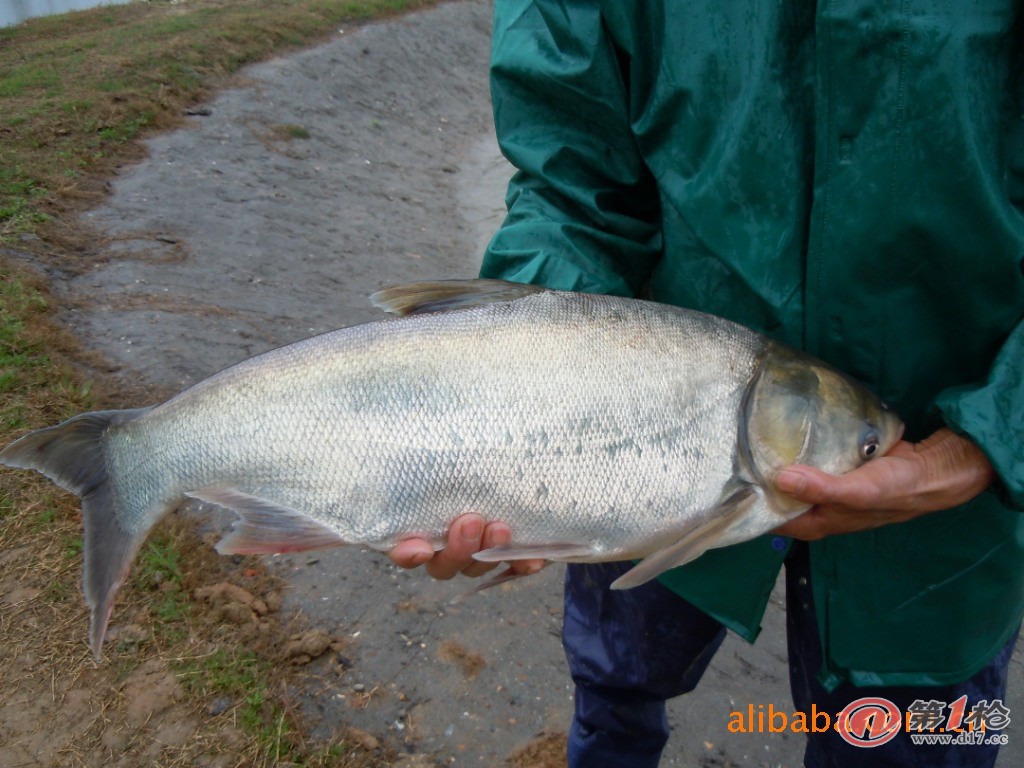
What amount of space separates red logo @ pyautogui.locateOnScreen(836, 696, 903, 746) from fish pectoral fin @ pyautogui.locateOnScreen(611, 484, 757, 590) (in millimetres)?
671

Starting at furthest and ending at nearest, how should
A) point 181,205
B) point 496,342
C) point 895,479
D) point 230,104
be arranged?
1. point 230,104
2. point 181,205
3. point 496,342
4. point 895,479

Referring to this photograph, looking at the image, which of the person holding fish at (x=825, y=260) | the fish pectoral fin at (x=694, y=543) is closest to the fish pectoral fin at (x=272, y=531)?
the person holding fish at (x=825, y=260)

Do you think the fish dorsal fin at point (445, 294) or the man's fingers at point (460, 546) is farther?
the fish dorsal fin at point (445, 294)

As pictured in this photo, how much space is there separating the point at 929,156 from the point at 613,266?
2.55 feet

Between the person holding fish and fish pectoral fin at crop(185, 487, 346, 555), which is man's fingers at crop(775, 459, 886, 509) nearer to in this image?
the person holding fish

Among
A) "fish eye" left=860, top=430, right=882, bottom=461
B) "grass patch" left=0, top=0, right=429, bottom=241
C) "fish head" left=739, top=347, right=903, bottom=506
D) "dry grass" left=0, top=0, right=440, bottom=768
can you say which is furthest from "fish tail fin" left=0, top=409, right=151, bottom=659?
"grass patch" left=0, top=0, right=429, bottom=241

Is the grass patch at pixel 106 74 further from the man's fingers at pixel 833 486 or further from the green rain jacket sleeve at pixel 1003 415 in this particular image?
the green rain jacket sleeve at pixel 1003 415

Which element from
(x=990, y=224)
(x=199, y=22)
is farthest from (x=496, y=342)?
(x=199, y=22)

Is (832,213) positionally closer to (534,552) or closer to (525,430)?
(525,430)

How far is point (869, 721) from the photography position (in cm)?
198

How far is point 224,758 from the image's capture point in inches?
103

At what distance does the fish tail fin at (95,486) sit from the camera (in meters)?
1.97

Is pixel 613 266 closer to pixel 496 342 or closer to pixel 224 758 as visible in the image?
pixel 496 342

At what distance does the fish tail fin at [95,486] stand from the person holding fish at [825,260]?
0.81m
